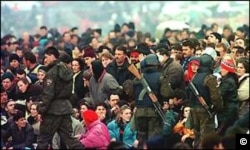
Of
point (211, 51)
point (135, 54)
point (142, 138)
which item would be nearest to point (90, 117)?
point (142, 138)

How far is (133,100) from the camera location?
14047mm

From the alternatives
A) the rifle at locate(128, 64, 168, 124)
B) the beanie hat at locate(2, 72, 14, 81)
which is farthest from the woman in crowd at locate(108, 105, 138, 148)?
the beanie hat at locate(2, 72, 14, 81)

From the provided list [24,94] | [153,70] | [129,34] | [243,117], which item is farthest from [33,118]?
[129,34]

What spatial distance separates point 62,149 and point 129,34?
35.3 feet

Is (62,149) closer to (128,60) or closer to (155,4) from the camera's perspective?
(128,60)

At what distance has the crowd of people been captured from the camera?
1213 cm

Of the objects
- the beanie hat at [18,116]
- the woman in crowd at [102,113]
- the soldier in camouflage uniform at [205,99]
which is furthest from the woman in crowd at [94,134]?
the beanie hat at [18,116]

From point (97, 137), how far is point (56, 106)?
765 millimetres

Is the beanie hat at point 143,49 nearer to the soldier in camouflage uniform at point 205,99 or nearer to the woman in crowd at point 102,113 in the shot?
the woman in crowd at point 102,113

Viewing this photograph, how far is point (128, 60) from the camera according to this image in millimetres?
15062

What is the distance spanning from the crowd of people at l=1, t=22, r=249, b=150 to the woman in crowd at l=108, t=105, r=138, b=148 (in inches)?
0.6

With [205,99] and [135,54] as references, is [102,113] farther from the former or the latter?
[205,99]

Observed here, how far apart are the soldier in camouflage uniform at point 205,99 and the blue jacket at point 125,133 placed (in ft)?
3.53

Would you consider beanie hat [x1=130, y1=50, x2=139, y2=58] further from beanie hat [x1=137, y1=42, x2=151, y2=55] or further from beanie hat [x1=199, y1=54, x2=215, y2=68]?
beanie hat [x1=199, y1=54, x2=215, y2=68]
